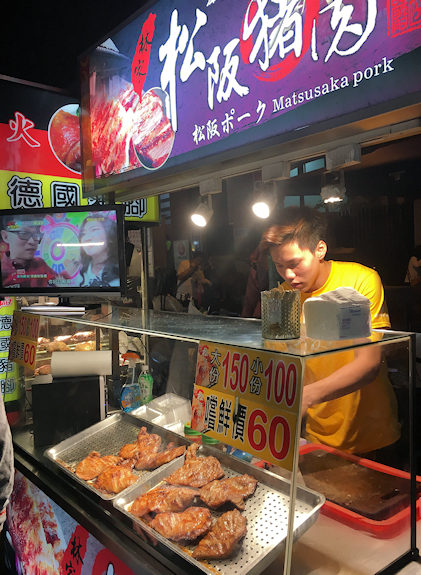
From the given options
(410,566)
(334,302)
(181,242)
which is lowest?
(410,566)

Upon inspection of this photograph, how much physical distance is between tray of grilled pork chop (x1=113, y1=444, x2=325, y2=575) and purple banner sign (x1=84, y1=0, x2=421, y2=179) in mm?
1351

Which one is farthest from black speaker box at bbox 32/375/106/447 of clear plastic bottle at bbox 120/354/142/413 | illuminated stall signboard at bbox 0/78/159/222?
illuminated stall signboard at bbox 0/78/159/222

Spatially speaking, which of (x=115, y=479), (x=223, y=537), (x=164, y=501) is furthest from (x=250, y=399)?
(x=115, y=479)

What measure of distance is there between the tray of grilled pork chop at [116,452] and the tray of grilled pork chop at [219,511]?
10 centimetres

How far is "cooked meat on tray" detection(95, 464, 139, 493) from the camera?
1.79 meters

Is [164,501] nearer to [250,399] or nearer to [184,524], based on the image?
[184,524]

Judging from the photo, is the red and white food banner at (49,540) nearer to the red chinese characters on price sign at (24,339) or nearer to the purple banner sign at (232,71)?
the red chinese characters on price sign at (24,339)

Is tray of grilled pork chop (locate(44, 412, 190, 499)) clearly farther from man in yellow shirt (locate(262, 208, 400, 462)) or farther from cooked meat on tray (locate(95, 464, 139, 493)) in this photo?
man in yellow shirt (locate(262, 208, 400, 462))

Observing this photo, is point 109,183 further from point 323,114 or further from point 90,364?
point 323,114

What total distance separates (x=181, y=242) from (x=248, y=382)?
13.1ft

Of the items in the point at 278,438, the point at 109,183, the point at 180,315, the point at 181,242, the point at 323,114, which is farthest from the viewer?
the point at 181,242

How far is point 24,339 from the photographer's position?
8.87 ft

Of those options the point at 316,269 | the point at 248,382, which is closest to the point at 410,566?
the point at 248,382

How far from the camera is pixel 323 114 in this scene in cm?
172
